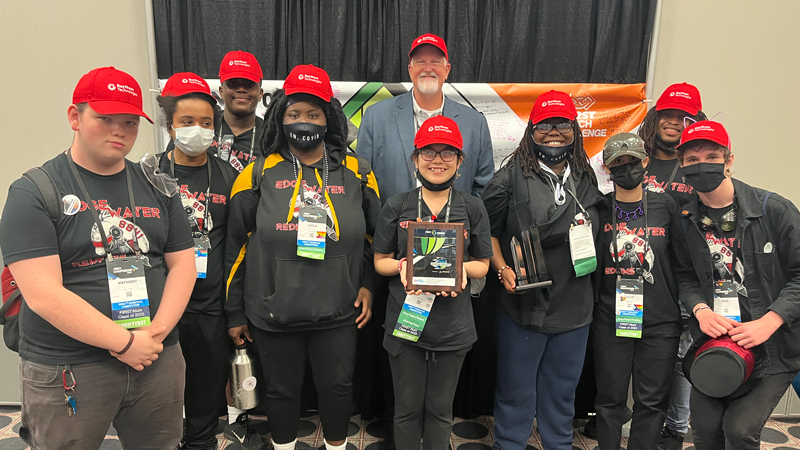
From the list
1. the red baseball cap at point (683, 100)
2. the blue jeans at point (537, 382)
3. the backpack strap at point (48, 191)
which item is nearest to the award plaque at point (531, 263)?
the blue jeans at point (537, 382)

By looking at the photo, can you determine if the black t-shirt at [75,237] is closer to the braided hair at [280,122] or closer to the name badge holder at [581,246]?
the braided hair at [280,122]

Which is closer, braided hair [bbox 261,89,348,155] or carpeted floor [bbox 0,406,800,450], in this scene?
braided hair [bbox 261,89,348,155]

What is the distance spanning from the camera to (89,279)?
1459 mm

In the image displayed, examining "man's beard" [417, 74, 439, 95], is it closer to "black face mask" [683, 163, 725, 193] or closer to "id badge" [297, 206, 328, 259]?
"id badge" [297, 206, 328, 259]

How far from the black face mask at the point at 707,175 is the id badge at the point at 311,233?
1619 millimetres

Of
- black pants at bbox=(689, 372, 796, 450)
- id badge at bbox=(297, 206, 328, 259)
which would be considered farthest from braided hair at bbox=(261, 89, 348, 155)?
black pants at bbox=(689, 372, 796, 450)

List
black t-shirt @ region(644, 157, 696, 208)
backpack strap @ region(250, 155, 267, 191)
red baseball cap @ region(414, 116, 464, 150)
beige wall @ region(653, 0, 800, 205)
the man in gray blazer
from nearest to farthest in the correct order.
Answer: red baseball cap @ region(414, 116, 464, 150) → backpack strap @ region(250, 155, 267, 191) → black t-shirt @ region(644, 157, 696, 208) → the man in gray blazer → beige wall @ region(653, 0, 800, 205)

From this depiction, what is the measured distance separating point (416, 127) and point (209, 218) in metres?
1.22

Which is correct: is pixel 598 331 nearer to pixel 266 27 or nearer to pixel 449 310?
pixel 449 310

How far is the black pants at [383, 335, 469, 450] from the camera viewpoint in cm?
202

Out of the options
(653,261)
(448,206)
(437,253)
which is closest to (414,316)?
(437,253)

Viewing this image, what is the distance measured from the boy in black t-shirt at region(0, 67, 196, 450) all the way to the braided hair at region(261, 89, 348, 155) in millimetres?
633

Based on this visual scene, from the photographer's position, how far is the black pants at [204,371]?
214 centimetres

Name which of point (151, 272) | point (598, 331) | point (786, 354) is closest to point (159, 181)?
point (151, 272)
